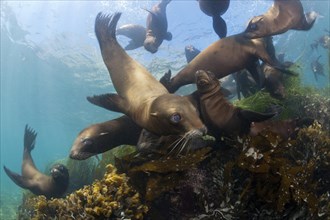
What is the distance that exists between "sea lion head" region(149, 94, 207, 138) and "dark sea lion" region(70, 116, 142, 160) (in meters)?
1.03

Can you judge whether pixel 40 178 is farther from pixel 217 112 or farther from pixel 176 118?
pixel 217 112

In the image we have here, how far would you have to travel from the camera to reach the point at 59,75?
123ft

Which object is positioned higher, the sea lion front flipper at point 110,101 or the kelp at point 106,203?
the sea lion front flipper at point 110,101

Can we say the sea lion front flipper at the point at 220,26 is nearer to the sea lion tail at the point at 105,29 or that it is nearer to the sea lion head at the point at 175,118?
the sea lion tail at the point at 105,29

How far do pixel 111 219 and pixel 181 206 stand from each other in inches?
33.7

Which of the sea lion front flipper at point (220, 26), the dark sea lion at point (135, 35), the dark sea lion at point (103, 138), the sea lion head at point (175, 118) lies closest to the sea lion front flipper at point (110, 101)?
the dark sea lion at point (103, 138)

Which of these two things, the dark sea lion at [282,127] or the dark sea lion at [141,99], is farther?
the dark sea lion at [282,127]

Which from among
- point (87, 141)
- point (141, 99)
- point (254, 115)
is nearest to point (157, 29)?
point (141, 99)

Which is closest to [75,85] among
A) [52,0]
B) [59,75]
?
[59,75]

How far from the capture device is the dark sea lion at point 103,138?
5.39m

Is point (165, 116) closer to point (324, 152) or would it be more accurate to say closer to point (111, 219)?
point (111, 219)

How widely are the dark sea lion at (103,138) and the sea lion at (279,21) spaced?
3061 mm

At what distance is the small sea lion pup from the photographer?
668 centimetres

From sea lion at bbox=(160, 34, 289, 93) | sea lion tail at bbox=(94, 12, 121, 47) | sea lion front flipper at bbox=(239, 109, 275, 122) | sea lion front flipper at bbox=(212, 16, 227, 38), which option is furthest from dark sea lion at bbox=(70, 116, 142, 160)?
sea lion front flipper at bbox=(212, 16, 227, 38)
